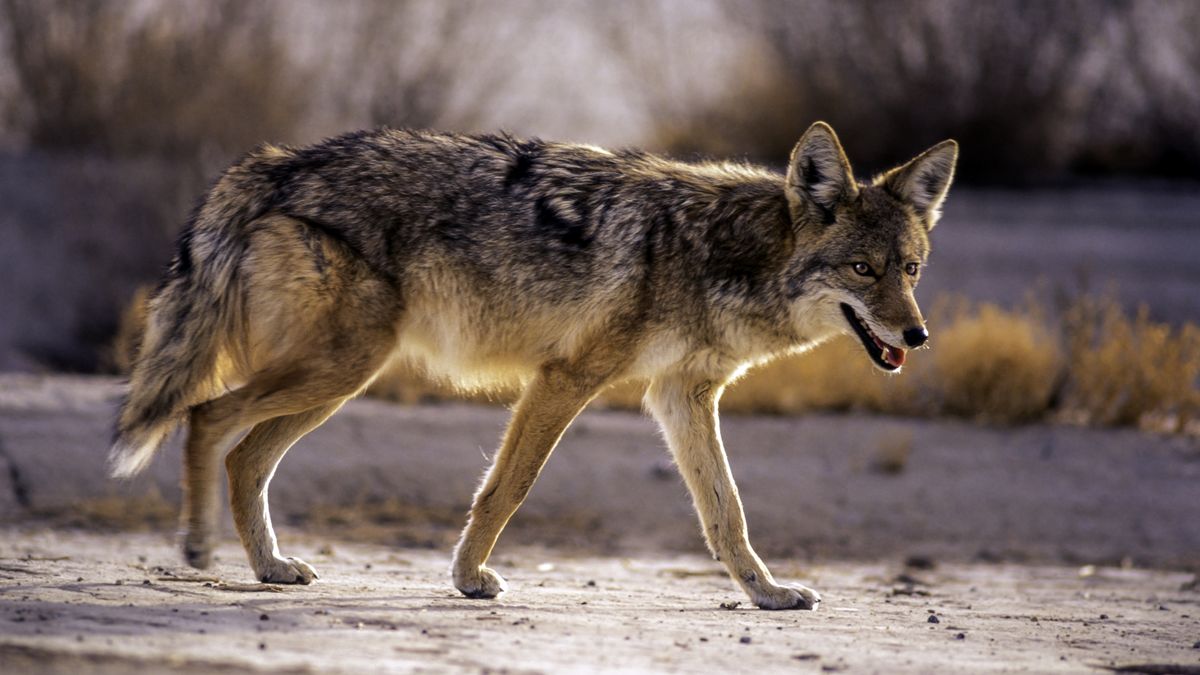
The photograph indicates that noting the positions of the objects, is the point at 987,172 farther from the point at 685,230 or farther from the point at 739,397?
the point at 685,230

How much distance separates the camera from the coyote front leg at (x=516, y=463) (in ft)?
17.5

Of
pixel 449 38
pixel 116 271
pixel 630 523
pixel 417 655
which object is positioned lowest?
pixel 417 655

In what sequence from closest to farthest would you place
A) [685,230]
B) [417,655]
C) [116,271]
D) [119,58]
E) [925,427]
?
[417,655]
[685,230]
[925,427]
[116,271]
[119,58]

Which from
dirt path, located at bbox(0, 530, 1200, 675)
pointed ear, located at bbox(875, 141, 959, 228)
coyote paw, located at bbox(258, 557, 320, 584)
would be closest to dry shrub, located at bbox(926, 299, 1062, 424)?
dirt path, located at bbox(0, 530, 1200, 675)

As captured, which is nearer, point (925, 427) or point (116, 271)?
point (925, 427)

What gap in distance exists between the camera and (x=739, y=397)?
10625 mm

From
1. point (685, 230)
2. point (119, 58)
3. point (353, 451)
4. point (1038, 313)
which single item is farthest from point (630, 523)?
point (119, 58)

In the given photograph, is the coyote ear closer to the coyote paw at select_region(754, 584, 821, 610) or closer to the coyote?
the coyote

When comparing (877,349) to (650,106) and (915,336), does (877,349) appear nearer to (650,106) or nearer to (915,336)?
(915,336)

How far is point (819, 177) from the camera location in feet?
18.5

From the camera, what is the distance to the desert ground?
4.20 meters

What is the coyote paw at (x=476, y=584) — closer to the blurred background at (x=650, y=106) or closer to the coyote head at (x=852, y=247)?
the coyote head at (x=852, y=247)

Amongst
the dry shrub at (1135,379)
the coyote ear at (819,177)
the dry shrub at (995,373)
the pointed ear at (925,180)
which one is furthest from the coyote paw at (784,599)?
the dry shrub at (1135,379)

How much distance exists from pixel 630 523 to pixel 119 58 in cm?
961
